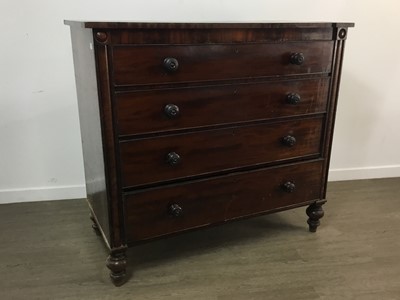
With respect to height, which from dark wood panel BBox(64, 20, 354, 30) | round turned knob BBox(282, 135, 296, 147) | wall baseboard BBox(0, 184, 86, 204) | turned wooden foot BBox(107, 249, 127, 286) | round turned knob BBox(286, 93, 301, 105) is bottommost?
wall baseboard BBox(0, 184, 86, 204)

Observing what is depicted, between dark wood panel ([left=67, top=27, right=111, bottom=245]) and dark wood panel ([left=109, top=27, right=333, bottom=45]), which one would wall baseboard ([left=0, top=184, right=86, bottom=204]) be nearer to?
dark wood panel ([left=67, top=27, right=111, bottom=245])

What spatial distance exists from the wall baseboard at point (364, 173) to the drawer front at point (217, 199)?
0.73 meters

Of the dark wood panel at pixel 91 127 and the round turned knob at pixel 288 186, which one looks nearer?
the dark wood panel at pixel 91 127

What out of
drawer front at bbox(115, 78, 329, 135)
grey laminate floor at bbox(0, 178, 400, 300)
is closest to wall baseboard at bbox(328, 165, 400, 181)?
grey laminate floor at bbox(0, 178, 400, 300)

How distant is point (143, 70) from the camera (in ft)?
3.92

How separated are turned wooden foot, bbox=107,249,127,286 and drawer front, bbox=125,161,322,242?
0.07 m

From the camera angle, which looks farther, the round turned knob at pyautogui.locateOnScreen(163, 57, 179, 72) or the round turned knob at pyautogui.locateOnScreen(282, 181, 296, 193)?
the round turned knob at pyautogui.locateOnScreen(282, 181, 296, 193)

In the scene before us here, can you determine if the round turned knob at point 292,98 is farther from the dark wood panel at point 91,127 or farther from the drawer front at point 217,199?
the dark wood panel at point 91,127

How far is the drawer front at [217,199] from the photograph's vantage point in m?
1.36

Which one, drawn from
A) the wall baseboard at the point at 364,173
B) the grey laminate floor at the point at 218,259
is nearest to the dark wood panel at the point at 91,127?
the grey laminate floor at the point at 218,259

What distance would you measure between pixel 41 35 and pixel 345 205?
1.76 m

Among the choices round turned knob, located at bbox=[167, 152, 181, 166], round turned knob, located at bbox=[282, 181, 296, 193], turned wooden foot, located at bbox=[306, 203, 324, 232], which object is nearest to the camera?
round turned knob, located at bbox=[167, 152, 181, 166]

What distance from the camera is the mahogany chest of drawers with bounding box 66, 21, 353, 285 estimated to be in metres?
1.20

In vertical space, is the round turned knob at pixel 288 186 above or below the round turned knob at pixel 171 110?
below
